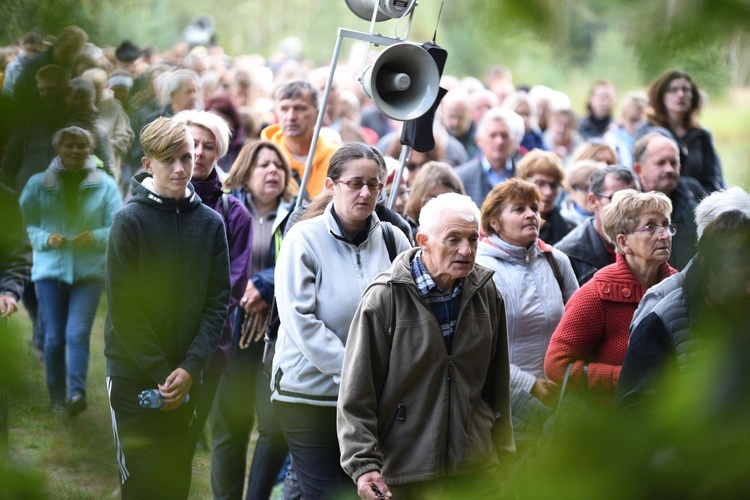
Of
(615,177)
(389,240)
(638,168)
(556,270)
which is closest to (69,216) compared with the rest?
(389,240)

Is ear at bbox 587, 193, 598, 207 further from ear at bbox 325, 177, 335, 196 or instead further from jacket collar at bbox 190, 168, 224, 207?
jacket collar at bbox 190, 168, 224, 207

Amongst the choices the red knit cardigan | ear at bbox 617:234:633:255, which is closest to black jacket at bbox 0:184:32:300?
the red knit cardigan

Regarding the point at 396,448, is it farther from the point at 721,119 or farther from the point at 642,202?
the point at 721,119

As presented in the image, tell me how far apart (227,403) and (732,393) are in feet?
16.0

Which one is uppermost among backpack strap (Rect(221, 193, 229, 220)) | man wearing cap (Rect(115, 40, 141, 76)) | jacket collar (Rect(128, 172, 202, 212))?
man wearing cap (Rect(115, 40, 141, 76))

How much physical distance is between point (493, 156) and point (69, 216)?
6403mm

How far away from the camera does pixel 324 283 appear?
4.17 metres

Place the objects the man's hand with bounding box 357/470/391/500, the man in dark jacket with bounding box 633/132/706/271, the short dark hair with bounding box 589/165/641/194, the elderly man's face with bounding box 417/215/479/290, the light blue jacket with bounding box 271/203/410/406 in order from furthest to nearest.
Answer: the man in dark jacket with bounding box 633/132/706/271, the short dark hair with bounding box 589/165/641/194, the light blue jacket with bounding box 271/203/410/406, the elderly man's face with bounding box 417/215/479/290, the man's hand with bounding box 357/470/391/500

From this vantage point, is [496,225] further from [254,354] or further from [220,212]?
[254,354]

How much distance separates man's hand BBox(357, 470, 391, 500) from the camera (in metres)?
3.45

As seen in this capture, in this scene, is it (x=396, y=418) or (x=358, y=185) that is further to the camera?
(x=358, y=185)

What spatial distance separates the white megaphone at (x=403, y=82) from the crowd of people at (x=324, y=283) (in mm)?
464

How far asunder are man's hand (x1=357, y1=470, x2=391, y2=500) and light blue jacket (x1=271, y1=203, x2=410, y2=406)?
610mm

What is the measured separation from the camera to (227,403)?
555cm
